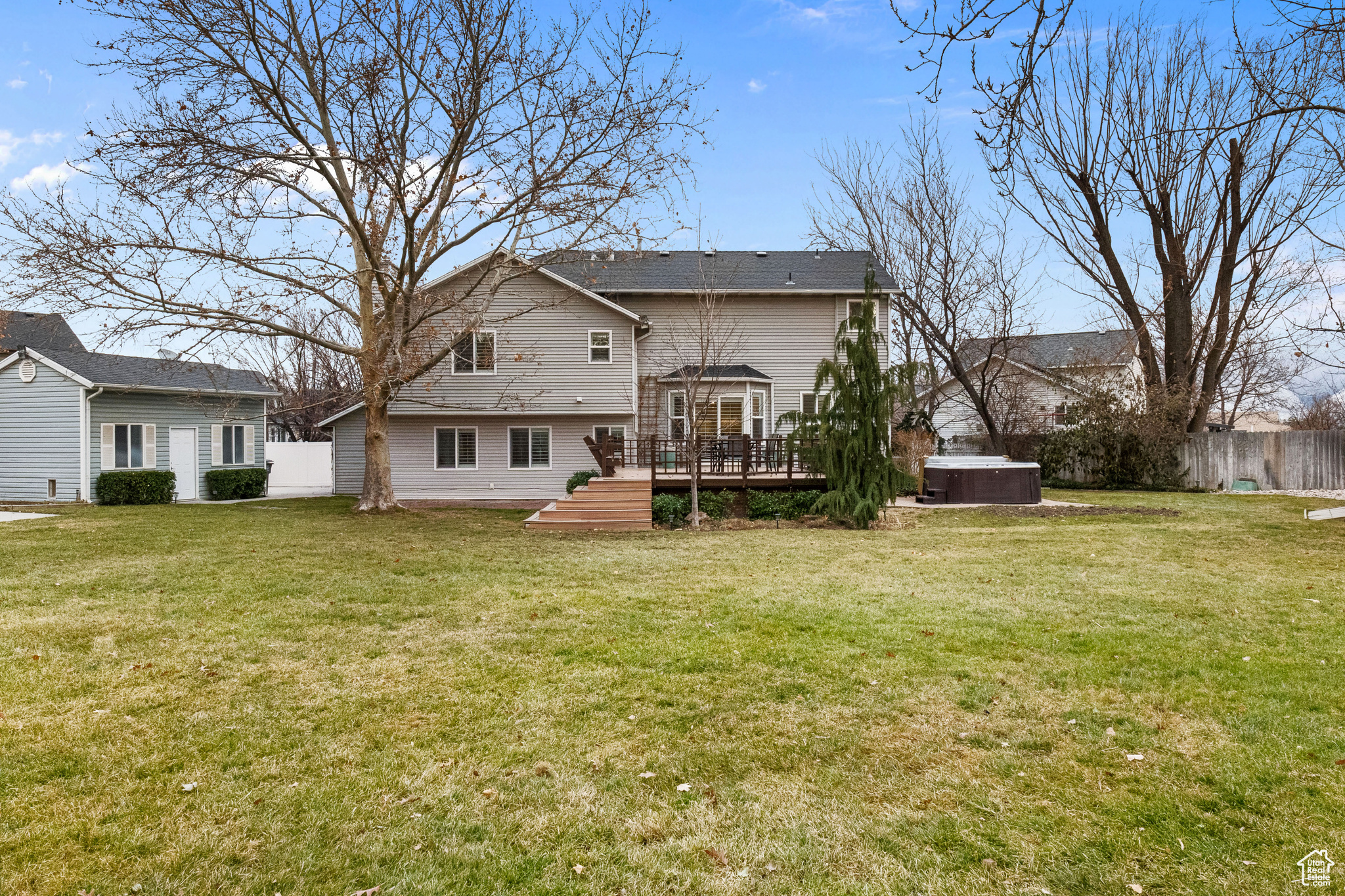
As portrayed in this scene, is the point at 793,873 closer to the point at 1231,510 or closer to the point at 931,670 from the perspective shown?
the point at 931,670

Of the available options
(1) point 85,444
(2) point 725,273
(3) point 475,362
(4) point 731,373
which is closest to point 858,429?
(4) point 731,373

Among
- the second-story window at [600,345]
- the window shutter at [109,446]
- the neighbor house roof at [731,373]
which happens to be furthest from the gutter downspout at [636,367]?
the window shutter at [109,446]

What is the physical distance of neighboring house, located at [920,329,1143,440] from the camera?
1024 inches

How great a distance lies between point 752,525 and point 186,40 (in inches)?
556

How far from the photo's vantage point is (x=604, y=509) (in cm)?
1520

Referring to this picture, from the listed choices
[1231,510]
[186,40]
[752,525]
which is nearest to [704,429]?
[752,525]

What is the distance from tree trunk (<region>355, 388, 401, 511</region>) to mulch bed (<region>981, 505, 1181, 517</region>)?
13.3 metres

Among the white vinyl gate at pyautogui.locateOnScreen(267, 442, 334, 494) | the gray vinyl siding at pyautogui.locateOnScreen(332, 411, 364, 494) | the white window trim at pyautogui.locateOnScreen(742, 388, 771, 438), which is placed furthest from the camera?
the white vinyl gate at pyautogui.locateOnScreen(267, 442, 334, 494)

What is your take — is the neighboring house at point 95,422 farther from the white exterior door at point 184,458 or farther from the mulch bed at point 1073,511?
the mulch bed at point 1073,511

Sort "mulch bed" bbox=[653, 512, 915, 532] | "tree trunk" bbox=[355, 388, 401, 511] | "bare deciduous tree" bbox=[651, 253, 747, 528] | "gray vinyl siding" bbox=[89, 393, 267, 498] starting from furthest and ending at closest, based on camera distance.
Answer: "bare deciduous tree" bbox=[651, 253, 747, 528], "gray vinyl siding" bbox=[89, 393, 267, 498], "tree trunk" bbox=[355, 388, 401, 511], "mulch bed" bbox=[653, 512, 915, 532]

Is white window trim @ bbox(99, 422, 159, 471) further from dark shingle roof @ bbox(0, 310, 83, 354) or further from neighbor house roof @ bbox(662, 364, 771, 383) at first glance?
neighbor house roof @ bbox(662, 364, 771, 383)

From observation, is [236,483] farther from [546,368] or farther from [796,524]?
[796,524]

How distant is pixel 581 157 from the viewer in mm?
16828

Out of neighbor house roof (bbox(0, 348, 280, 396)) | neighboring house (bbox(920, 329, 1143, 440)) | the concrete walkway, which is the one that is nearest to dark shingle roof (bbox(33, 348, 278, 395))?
neighbor house roof (bbox(0, 348, 280, 396))
